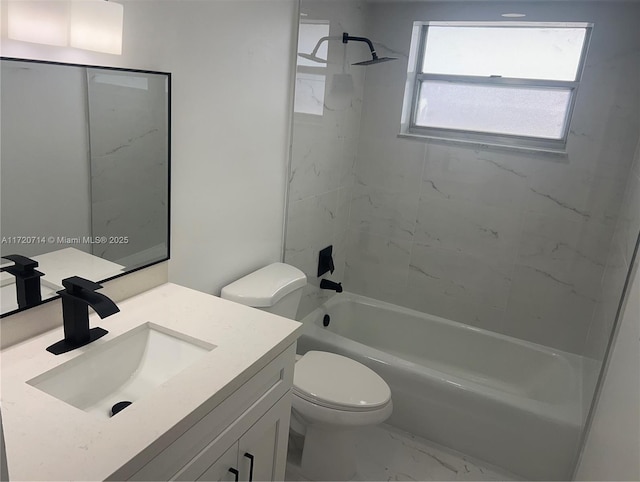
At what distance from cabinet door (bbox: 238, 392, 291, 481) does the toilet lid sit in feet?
1.27

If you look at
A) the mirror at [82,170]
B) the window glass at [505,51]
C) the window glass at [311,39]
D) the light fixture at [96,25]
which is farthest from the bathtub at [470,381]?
the light fixture at [96,25]

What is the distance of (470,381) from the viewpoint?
88.7 inches

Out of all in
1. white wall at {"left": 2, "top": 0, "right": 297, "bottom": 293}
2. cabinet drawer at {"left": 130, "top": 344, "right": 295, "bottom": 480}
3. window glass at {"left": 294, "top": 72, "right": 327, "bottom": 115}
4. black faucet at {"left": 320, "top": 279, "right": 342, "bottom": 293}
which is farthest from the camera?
black faucet at {"left": 320, "top": 279, "right": 342, "bottom": 293}

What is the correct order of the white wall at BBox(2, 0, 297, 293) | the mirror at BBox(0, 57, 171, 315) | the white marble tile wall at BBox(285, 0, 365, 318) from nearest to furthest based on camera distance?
the mirror at BBox(0, 57, 171, 315), the white wall at BBox(2, 0, 297, 293), the white marble tile wall at BBox(285, 0, 365, 318)

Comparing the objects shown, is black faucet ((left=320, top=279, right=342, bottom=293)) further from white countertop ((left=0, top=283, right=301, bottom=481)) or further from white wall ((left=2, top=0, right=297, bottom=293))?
white countertop ((left=0, top=283, right=301, bottom=481))

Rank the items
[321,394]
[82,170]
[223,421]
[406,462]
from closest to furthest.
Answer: [223,421], [82,170], [321,394], [406,462]

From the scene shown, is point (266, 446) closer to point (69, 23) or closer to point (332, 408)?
point (332, 408)

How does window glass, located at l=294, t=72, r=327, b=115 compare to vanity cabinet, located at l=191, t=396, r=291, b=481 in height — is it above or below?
above

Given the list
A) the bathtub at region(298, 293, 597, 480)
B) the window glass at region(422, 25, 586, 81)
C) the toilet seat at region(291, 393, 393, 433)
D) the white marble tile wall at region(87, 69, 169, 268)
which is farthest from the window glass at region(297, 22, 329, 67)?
the toilet seat at region(291, 393, 393, 433)

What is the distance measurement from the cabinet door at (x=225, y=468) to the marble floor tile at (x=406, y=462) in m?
0.95

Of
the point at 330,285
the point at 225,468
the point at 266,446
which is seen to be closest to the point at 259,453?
the point at 266,446

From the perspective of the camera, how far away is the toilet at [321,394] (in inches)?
74.7

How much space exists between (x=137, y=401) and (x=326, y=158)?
6.04ft

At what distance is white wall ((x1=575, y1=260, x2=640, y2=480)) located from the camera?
1260 millimetres
